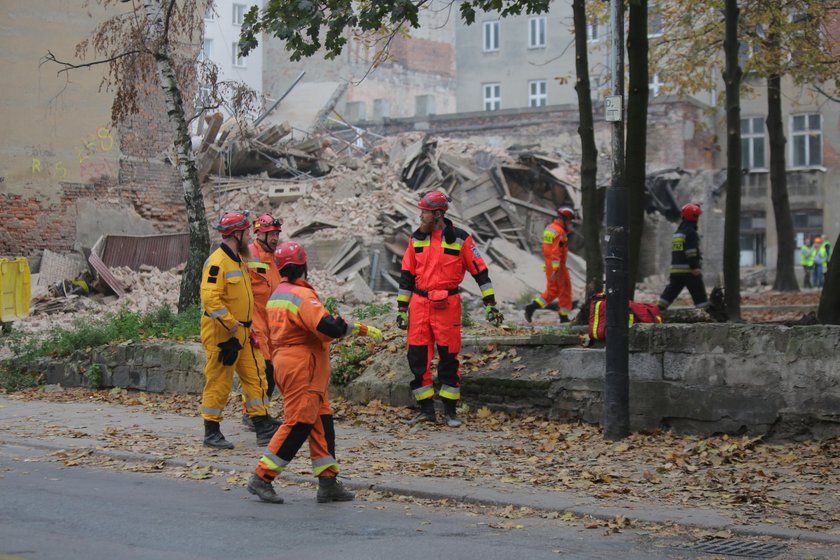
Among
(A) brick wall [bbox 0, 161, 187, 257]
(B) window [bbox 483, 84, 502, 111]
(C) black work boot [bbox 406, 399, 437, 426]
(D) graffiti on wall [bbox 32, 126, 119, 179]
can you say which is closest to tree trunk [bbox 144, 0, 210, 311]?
(C) black work boot [bbox 406, 399, 437, 426]

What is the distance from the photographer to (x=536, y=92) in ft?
190

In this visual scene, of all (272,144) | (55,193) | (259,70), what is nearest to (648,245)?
(272,144)

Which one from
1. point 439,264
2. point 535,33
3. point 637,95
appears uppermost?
point 535,33

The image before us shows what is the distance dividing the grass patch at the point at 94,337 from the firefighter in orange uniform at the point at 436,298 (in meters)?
4.60

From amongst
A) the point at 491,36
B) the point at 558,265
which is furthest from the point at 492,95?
the point at 558,265

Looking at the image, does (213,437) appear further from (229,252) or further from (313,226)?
(313,226)

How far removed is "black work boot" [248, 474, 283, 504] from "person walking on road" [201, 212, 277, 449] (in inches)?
90.6

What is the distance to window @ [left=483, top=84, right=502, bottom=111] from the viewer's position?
58719 millimetres

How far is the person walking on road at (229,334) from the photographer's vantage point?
381 inches

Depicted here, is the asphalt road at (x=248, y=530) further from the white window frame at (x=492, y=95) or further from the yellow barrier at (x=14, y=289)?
the white window frame at (x=492, y=95)

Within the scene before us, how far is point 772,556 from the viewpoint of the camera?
6.24 m

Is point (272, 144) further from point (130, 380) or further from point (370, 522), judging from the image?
point (370, 522)

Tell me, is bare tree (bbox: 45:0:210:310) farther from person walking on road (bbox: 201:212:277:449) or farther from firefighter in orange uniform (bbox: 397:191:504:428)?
person walking on road (bbox: 201:212:277:449)

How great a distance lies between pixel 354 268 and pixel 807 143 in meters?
24.8
